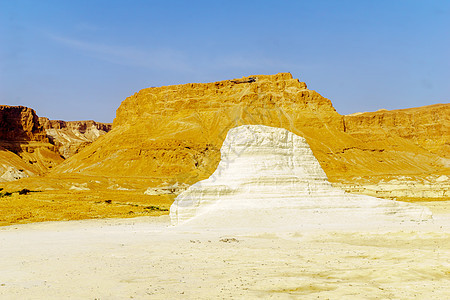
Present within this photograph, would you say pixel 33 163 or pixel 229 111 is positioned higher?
pixel 229 111

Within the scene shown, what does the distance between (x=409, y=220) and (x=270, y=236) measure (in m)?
8.05

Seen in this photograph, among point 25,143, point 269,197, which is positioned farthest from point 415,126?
point 269,197

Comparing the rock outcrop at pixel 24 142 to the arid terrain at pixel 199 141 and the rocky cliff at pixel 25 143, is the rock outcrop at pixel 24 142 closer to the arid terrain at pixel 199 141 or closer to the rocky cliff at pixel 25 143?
the rocky cliff at pixel 25 143

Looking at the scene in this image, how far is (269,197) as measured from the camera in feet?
65.1

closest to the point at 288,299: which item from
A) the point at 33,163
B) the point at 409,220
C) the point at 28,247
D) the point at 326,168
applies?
the point at 28,247

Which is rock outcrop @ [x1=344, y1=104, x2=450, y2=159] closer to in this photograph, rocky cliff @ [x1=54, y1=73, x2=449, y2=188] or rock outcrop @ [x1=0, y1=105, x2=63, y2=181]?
rocky cliff @ [x1=54, y1=73, x2=449, y2=188]

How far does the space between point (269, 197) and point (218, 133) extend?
88.7 meters

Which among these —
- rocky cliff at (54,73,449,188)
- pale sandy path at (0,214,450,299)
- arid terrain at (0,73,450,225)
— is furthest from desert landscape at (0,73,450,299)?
rocky cliff at (54,73,449,188)

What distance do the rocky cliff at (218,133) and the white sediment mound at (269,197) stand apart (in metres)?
69.4

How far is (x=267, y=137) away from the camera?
21.0 m

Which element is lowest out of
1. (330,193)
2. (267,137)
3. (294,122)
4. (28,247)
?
(28,247)

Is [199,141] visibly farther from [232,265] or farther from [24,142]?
[232,265]

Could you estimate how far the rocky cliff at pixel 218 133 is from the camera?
98.8 m

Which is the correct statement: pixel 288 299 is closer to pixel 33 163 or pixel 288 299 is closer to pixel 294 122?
pixel 294 122
